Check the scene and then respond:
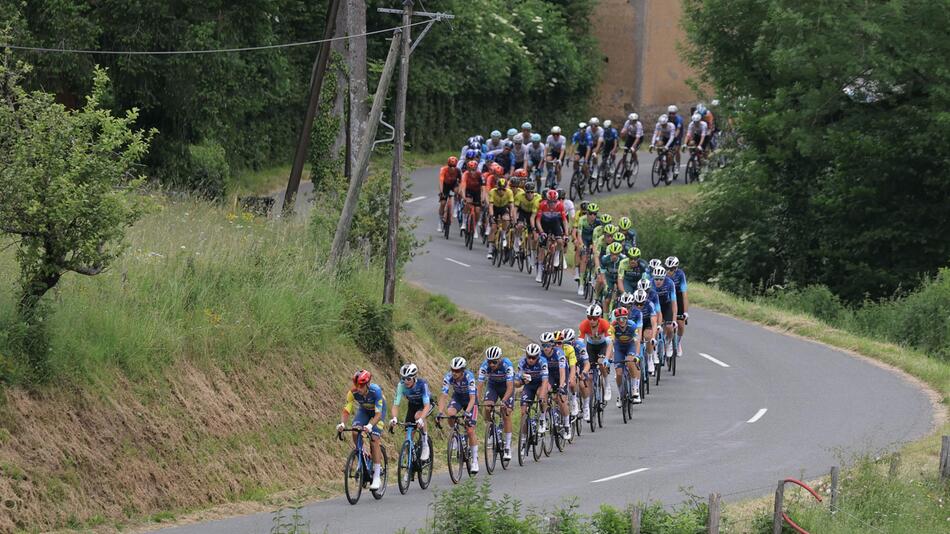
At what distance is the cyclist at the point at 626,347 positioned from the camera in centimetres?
2455

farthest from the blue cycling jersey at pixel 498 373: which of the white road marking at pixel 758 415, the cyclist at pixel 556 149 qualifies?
the cyclist at pixel 556 149

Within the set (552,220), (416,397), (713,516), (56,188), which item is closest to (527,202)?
(552,220)

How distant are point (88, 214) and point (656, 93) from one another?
46948 mm

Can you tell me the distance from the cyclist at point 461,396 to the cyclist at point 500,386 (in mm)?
522

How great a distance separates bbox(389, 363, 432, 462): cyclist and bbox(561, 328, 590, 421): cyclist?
119 inches

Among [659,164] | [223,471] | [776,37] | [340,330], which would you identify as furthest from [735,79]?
[223,471]

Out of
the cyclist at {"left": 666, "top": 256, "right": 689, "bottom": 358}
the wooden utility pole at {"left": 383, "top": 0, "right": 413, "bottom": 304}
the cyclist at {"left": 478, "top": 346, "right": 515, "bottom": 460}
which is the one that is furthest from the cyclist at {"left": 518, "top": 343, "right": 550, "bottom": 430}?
the cyclist at {"left": 666, "top": 256, "right": 689, "bottom": 358}

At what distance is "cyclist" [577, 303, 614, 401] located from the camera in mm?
24167

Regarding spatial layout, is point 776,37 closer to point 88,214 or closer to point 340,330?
point 340,330

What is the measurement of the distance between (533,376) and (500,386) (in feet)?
1.78

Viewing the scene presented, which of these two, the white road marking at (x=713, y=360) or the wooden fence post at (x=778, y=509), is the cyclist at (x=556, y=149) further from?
the wooden fence post at (x=778, y=509)

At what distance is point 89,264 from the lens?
779 inches

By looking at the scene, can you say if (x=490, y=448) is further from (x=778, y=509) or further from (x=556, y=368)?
(x=778, y=509)

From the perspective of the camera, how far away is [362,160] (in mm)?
27062
